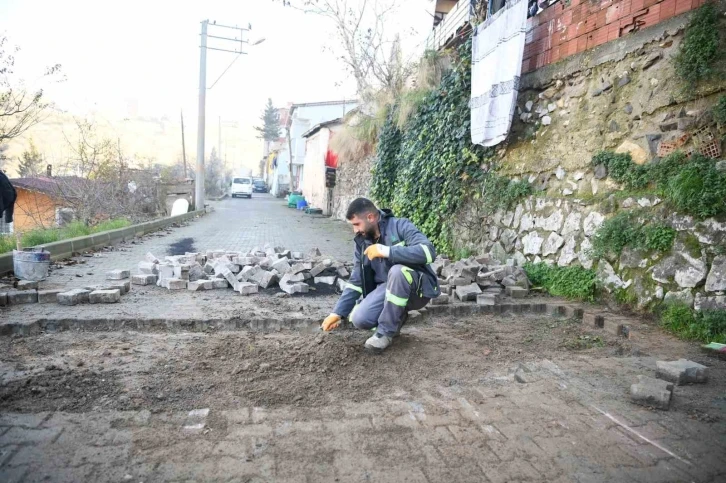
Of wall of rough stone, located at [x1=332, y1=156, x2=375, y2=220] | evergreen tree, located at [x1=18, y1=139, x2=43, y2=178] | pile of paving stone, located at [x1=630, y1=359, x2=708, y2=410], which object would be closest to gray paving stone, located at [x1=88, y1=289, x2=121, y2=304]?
pile of paving stone, located at [x1=630, y1=359, x2=708, y2=410]

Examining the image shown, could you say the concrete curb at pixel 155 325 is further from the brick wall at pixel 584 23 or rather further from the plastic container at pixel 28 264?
the brick wall at pixel 584 23

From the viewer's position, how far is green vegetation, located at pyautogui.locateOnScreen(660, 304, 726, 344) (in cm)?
390

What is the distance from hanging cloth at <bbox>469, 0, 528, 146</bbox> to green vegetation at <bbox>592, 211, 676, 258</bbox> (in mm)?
2308

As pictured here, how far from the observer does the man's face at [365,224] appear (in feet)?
12.6

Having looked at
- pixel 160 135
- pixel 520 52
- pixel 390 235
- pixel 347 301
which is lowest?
pixel 347 301

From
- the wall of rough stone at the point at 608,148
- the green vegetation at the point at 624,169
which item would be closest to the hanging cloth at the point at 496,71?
the wall of rough stone at the point at 608,148

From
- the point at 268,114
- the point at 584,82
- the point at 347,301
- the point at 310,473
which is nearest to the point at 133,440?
the point at 310,473

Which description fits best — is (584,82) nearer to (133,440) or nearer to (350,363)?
(350,363)

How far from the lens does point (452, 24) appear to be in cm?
1012

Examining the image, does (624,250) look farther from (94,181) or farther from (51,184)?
(51,184)

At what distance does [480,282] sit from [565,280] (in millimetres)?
1028

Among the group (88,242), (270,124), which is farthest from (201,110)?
(270,124)

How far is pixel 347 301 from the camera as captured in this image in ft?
13.5

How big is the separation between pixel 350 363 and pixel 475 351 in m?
1.17
